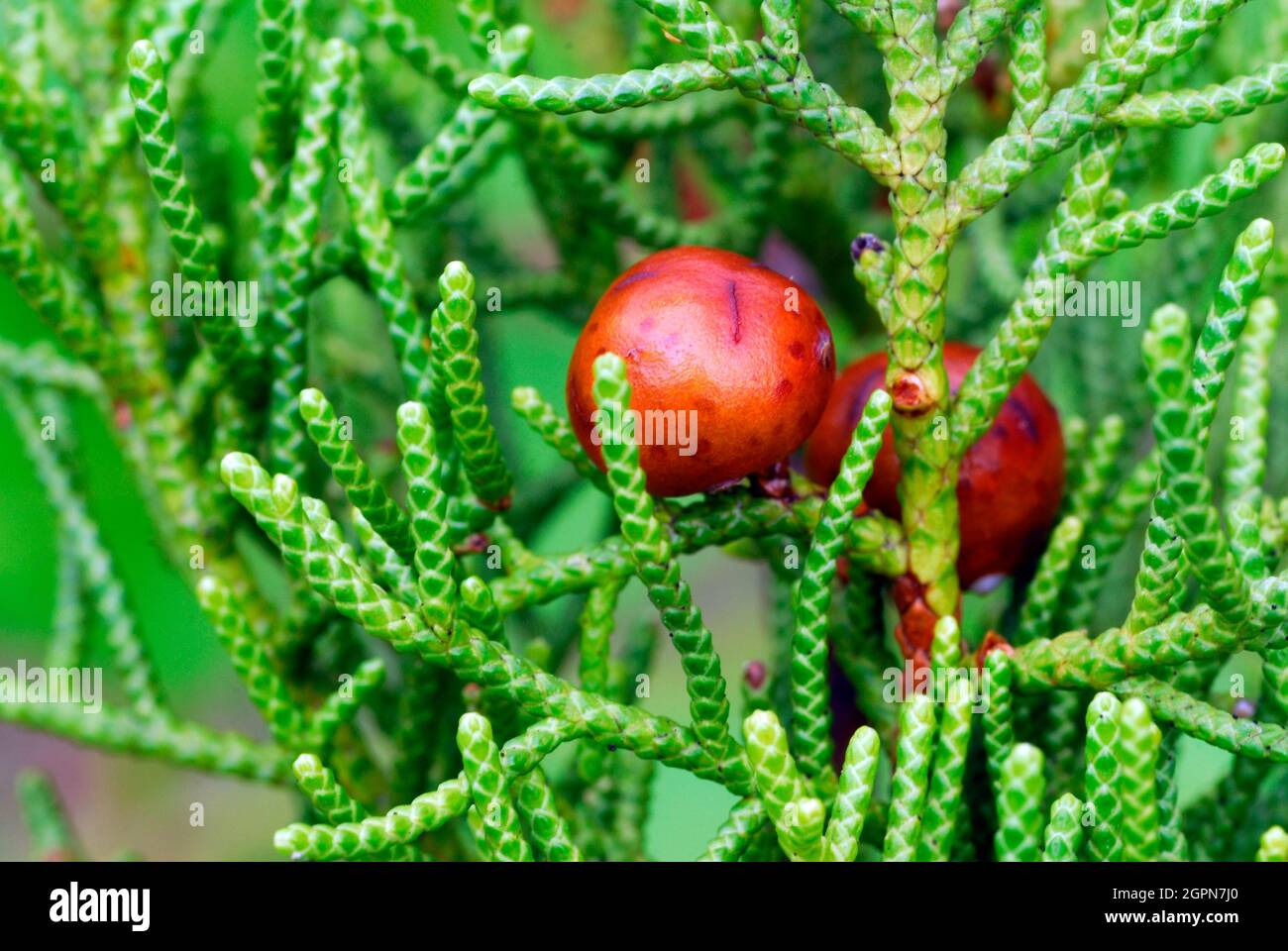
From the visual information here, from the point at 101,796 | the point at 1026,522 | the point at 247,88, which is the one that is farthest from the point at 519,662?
the point at 101,796

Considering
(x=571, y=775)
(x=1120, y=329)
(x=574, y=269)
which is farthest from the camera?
(x=1120, y=329)

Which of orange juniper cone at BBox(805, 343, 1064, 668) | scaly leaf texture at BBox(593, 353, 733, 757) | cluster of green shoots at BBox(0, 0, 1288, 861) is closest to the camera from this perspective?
scaly leaf texture at BBox(593, 353, 733, 757)

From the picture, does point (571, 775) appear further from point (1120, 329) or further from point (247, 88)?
point (247, 88)

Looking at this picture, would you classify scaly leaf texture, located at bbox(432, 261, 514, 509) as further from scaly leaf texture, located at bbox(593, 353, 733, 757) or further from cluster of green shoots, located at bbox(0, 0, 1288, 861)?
scaly leaf texture, located at bbox(593, 353, 733, 757)

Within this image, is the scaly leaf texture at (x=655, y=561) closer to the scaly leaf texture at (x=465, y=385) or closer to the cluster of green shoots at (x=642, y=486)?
the cluster of green shoots at (x=642, y=486)

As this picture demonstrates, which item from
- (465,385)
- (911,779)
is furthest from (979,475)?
(465,385)

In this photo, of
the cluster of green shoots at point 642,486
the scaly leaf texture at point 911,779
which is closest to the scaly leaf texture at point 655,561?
the cluster of green shoots at point 642,486

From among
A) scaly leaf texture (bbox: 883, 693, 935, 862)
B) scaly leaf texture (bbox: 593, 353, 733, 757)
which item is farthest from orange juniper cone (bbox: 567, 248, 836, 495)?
scaly leaf texture (bbox: 883, 693, 935, 862)

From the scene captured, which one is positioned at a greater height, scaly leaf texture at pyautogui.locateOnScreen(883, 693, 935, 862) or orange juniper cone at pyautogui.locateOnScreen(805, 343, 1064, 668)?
orange juniper cone at pyautogui.locateOnScreen(805, 343, 1064, 668)

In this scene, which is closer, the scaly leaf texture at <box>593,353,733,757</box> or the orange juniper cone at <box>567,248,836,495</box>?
the scaly leaf texture at <box>593,353,733,757</box>
